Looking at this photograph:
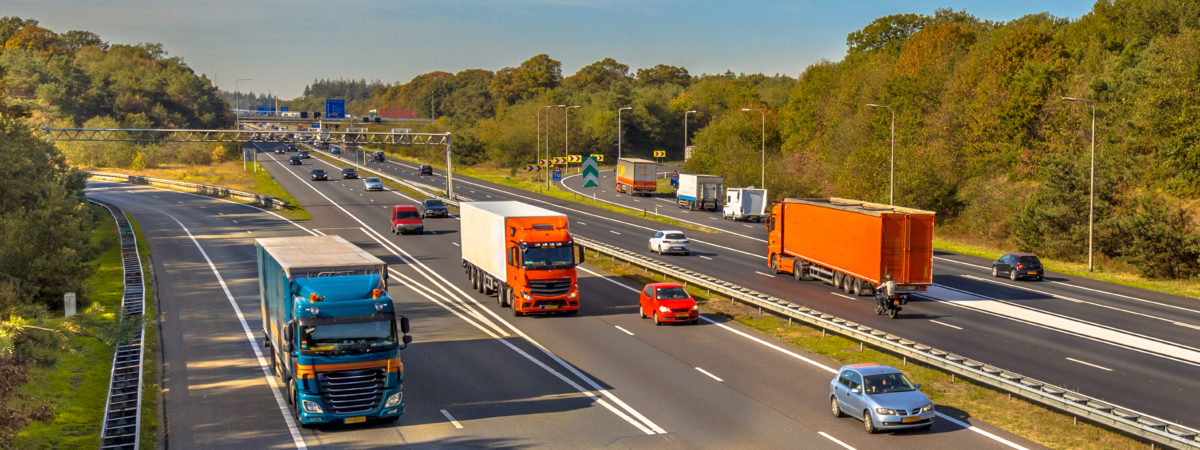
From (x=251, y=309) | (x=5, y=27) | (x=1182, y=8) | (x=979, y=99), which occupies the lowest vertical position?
(x=251, y=309)

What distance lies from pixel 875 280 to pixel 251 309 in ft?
86.5

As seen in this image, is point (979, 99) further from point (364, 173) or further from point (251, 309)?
point (364, 173)

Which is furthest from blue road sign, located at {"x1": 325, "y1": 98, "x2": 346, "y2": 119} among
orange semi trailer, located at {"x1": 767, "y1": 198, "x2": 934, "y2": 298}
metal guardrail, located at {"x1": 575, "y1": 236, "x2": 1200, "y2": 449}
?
metal guardrail, located at {"x1": 575, "y1": 236, "x2": 1200, "y2": 449}

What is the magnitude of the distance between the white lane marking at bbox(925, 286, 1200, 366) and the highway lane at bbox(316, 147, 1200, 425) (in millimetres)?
96

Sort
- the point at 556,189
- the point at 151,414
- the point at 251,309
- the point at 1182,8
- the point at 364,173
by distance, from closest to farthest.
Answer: the point at 151,414
the point at 251,309
the point at 1182,8
the point at 556,189
the point at 364,173

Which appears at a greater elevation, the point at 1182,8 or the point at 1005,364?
the point at 1182,8

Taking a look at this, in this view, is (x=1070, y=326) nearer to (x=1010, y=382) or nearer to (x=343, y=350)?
(x=1010, y=382)

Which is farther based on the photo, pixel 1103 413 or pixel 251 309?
pixel 251 309

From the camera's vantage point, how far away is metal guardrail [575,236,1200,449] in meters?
20.4

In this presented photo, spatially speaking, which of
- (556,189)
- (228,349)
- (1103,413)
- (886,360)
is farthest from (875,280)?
(556,189)

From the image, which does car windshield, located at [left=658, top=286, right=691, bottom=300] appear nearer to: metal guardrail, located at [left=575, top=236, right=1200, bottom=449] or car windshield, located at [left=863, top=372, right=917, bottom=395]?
metal guardrail, located at [left=575, top=236, right=1200, bottom=449]

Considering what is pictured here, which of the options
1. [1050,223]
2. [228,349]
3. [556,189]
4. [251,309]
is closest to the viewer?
[228,349]

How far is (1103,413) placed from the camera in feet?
71.0

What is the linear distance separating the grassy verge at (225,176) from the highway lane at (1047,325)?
176ft
